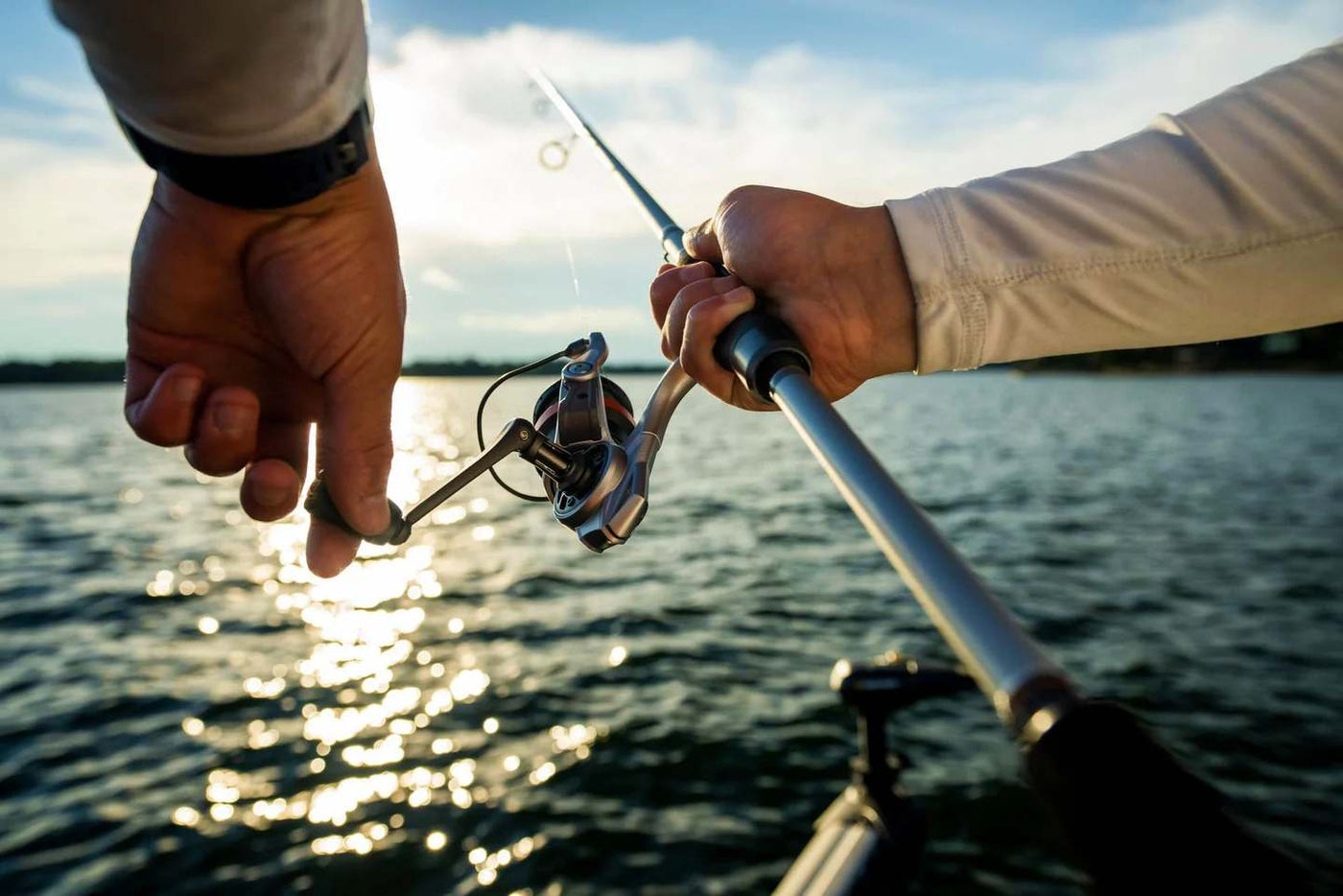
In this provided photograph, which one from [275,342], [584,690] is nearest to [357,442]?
[275,342]

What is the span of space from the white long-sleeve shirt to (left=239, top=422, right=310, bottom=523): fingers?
56 centimetres

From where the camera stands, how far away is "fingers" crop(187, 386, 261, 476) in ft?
4.84

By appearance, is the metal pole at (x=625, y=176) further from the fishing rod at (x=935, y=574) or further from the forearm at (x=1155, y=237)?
the forearm at (x=1155, y=237)

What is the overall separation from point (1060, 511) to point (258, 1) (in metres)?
19.7

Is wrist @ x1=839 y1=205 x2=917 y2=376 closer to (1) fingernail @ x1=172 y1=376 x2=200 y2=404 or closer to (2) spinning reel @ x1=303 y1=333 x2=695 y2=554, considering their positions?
(2) spinning reel @ x1=303 y1=333 x2=695 y2=554

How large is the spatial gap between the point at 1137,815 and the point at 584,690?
28.8ft

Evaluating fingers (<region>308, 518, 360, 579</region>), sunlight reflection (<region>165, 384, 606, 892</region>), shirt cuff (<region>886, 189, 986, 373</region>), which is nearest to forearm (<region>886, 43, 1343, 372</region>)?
shirt cuff (<region>886, 189, 986, 373</region>)

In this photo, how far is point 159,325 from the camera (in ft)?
5.22

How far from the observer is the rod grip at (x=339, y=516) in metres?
1.66

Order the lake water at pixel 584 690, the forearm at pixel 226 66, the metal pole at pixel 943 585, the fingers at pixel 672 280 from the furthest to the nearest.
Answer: the lake water at pixel 584 690 < the fingers at pixel 672 280 < the forearm at pixel 226 66 < the metal pole at pixel 943 585

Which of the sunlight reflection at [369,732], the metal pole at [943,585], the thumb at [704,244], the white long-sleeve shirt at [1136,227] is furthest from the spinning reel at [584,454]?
the sunlight reflection at [369,732]

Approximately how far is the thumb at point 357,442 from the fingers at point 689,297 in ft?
1.96

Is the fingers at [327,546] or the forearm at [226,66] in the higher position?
the forearm at [226,66]

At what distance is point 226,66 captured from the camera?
1.12 meters
